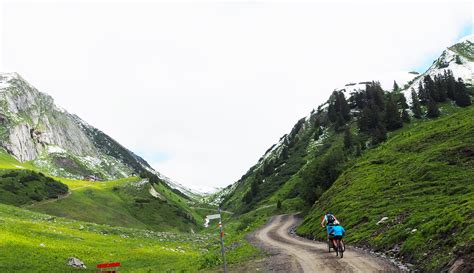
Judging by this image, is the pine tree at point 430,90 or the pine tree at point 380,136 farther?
the pine tree at point 430,90

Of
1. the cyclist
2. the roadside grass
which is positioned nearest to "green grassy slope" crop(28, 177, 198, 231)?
the roadside grass

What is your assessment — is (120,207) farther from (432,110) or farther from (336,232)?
(432,110)

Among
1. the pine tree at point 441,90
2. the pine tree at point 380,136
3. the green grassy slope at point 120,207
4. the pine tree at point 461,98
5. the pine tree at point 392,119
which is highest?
the pine tree at point 441,90

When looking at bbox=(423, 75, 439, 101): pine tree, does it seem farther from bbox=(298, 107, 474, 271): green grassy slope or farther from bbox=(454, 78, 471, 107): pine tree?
bbox=(298, 107, 474, 271): green grassy slope

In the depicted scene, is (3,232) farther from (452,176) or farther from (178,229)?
(178,229)

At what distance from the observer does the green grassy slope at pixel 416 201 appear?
875 inches

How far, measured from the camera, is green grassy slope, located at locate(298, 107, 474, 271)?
22.2m

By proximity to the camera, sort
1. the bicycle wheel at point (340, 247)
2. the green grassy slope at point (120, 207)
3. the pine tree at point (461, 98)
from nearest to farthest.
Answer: the bicycle wheel at point (340, 247) → the green grassy slope at point (120, 207) → the pine tree at point (461, 98)

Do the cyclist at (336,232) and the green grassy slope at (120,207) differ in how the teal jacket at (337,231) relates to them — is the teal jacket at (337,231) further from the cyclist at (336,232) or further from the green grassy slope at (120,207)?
the green grassy slope at (120,207)

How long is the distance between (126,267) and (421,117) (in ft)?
491

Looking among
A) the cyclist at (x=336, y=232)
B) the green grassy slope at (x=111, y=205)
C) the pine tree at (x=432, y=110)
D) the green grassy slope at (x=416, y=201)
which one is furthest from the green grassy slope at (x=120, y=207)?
the pine tree at (x=432, y=110)

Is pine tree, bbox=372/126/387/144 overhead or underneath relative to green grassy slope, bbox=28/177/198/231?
overhead

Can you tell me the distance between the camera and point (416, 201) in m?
36.3

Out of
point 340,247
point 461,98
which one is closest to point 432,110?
point 461,98
